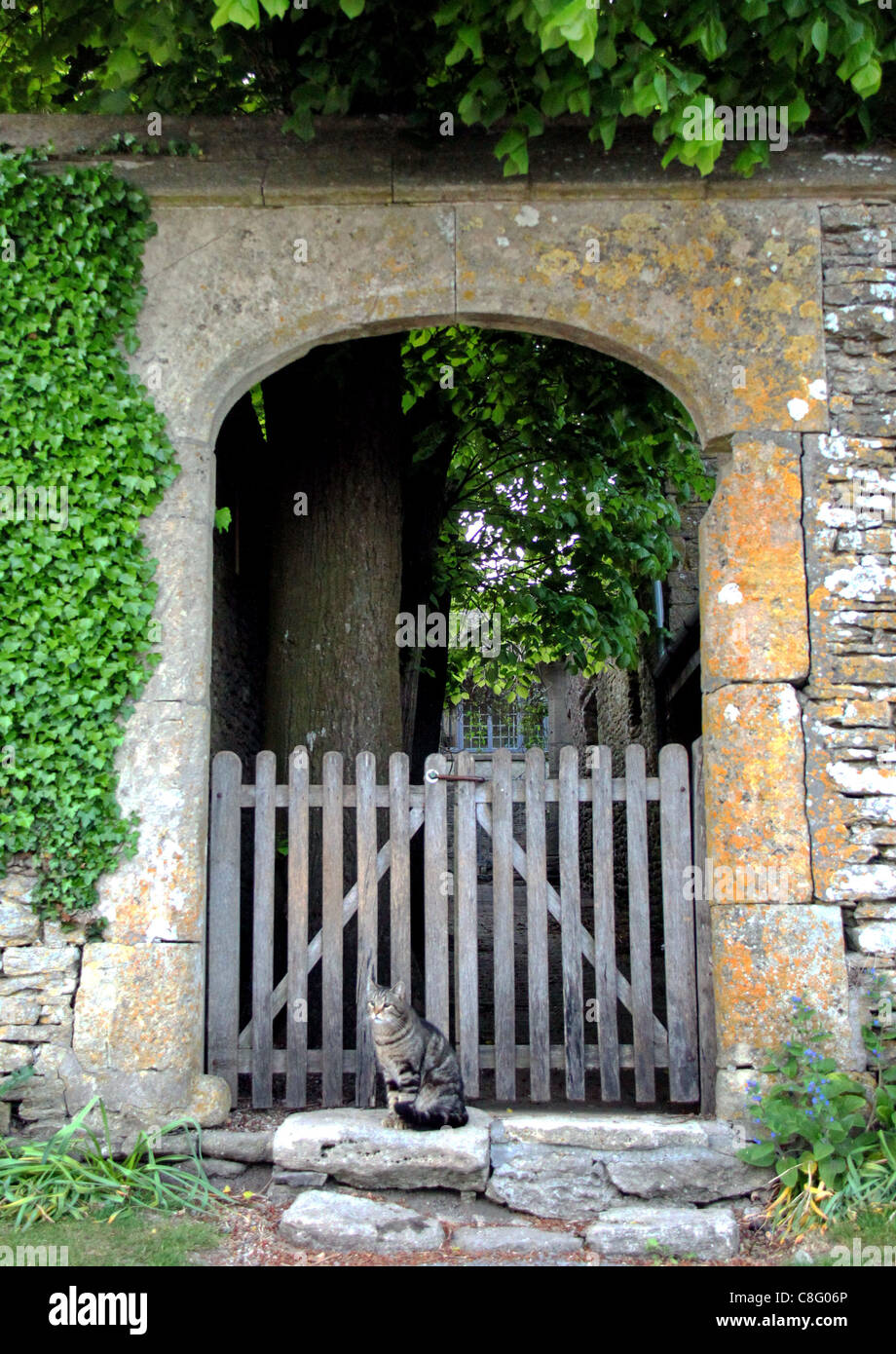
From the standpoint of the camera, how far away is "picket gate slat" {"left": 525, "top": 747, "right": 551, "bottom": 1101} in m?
4.89

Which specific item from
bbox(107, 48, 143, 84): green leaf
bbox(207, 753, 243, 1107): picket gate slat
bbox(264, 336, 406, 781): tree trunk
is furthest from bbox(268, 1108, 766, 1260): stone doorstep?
bbox(107, 48, 143, 84): green leaf

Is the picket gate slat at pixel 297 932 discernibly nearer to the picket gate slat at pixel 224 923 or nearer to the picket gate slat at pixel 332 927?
the picket gate slat at pixel 332 927

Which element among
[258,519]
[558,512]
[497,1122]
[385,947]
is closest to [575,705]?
[558,512]

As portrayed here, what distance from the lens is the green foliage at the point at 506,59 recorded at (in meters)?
4.08

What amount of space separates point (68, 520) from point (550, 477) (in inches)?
168

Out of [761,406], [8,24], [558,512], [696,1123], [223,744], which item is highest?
[8,24]

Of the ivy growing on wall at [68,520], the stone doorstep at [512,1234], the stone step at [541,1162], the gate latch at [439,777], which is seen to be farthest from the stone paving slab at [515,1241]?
the ivy growing on wall at [68,520]

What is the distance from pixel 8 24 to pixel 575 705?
1481 centimetres

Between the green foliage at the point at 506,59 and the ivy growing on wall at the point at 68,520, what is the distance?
59 centimetres

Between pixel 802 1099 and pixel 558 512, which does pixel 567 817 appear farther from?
pixel 558 512

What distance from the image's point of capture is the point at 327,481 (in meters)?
6.43

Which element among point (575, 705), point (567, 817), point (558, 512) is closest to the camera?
point (567, 817)

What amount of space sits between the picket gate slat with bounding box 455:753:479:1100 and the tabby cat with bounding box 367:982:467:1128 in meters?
0.36

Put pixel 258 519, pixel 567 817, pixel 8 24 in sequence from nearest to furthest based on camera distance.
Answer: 1. pixel 567 817
2. pixel 8 24
3. pixel 258 519
